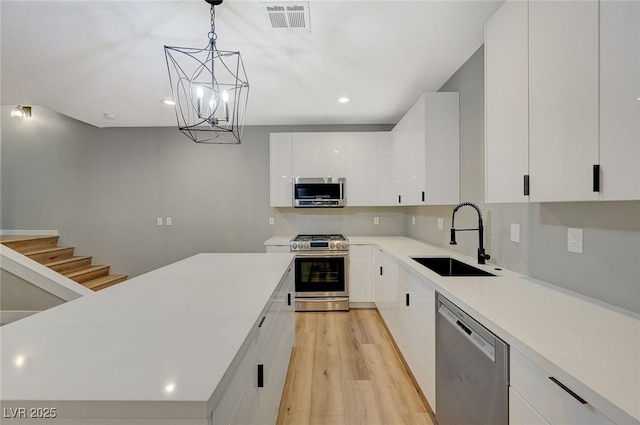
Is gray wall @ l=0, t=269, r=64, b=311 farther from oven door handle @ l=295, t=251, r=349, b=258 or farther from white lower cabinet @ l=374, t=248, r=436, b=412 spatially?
white lower cabinet @ l=374, t=248, r=436, b=412

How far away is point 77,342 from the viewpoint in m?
0.83

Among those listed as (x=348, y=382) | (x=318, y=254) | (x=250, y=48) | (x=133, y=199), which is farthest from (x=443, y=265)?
(x=133, y=199)

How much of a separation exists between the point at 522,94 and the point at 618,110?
48 cm

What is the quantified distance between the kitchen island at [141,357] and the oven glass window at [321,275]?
81.3 inches

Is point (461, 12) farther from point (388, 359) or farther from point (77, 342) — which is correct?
point (388, 359)

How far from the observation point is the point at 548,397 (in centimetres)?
78

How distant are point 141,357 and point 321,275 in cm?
283

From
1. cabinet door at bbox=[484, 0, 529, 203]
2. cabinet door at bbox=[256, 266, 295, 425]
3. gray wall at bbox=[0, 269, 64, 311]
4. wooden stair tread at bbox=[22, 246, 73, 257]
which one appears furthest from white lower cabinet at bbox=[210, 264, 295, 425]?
wooden stair tread at bbox=[22, 246, 73, 257]

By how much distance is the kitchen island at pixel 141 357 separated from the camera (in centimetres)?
58

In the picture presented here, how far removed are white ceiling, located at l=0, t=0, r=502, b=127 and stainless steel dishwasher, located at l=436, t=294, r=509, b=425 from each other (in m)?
1.81

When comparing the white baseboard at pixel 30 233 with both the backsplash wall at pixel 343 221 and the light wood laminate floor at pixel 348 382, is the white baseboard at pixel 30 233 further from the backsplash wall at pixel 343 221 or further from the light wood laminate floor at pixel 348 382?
the light wood laminate floor at pixel 348 382

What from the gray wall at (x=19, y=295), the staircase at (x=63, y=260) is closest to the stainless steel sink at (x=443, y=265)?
the gray wall at (x=19, y=295)

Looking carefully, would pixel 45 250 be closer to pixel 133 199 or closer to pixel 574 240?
pixel 133 199

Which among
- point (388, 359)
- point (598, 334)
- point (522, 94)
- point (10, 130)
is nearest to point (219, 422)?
point (598, 334)
